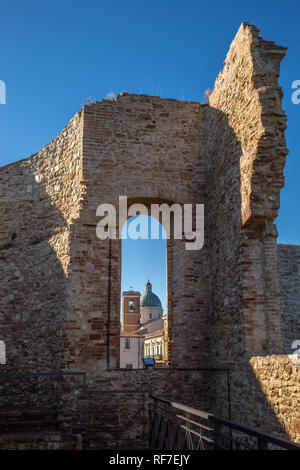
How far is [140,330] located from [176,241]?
35.7m

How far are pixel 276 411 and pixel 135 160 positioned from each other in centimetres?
555

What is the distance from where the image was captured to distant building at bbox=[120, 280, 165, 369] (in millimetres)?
36844

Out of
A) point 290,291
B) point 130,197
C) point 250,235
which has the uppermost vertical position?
point 130,197

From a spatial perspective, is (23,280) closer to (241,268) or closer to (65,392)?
(65,392)

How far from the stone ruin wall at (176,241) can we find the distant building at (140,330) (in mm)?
17541

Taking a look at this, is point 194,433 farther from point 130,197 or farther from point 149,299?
point 149,299

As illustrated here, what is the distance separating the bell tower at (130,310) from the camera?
4606 cm

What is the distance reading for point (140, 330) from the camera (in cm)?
4441

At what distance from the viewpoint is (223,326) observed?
8.37 metres

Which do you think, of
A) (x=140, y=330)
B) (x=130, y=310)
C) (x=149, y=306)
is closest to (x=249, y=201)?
(x=140, y=330)

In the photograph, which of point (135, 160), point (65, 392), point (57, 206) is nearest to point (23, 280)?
point (57, 206)

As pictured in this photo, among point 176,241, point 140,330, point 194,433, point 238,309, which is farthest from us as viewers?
point 140,330

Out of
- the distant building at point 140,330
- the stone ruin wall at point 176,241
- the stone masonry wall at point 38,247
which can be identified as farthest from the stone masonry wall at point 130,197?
the distant building at point 140,330

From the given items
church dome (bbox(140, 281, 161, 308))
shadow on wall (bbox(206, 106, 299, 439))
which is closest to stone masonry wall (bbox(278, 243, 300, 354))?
shadow on wall (bbox(206, 106, 299, 439))
